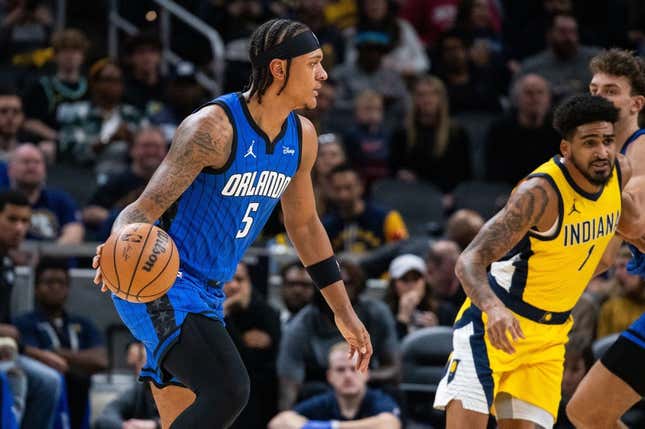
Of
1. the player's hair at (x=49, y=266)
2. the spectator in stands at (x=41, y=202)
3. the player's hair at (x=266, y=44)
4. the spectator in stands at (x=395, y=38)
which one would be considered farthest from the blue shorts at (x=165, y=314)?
the spectator in stands at (x=395, y=38)

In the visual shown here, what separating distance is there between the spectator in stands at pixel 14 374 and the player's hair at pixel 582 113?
15.3 ft

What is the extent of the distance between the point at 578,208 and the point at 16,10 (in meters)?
9.05

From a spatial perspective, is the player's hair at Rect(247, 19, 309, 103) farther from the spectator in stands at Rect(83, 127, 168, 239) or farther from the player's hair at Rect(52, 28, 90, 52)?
Result: the player's hair at Rect(52, 28, 90, 52)

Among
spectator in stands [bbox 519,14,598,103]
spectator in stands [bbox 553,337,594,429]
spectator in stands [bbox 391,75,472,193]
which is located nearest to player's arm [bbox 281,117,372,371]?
spectator in stands [bbox 553,337,594,429]

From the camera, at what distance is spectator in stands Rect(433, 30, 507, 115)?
47.8ft

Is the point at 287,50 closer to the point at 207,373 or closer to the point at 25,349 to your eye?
the point at 207,373

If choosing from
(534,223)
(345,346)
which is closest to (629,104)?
(534,223)

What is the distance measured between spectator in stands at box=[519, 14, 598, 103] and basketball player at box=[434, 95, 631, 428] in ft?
24.3

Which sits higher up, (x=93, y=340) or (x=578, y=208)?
(x=578, y=208)

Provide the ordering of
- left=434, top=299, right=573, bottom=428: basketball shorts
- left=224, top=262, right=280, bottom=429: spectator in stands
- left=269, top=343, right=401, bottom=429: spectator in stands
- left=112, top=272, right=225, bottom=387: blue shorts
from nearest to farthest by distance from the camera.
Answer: left=112, top=272, right=225, bottom=387: blue shorts < left=434, top=299, right=573, bottom=428: basketball shorts < left=269, top=343, right=401, bottom=429: spectator in stands < left=224, top=262, right=280, bottom=429: spectator in stands

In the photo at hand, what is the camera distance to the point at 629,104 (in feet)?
24.1

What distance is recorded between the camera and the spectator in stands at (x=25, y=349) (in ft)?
32.0

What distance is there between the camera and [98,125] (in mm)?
13266

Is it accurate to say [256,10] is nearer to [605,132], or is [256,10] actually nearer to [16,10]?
[16,10]
